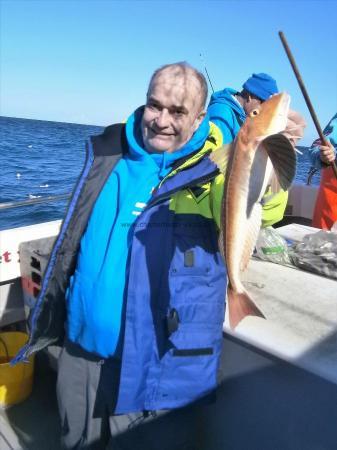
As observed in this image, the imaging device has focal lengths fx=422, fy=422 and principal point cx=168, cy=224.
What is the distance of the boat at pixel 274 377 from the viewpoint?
1.98 meters

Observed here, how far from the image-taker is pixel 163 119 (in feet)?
7.00

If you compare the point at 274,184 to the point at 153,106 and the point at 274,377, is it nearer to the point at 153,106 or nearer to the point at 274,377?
the point at 153,106

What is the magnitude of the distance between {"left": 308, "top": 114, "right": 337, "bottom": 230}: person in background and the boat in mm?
1885

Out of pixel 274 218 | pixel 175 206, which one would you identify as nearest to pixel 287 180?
pixel 274 218

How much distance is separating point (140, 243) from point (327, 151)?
265 centimetres

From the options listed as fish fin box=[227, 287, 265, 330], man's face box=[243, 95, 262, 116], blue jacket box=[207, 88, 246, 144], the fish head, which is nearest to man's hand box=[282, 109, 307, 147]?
the fish head

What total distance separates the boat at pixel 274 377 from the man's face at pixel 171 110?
1008 mm

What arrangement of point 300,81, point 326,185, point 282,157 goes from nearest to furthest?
point 282,157, point 300,81, point 326,185

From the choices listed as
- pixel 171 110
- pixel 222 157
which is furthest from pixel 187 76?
pixel 222 157

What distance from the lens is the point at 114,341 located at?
83.6 inches

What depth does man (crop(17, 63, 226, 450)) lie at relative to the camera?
2031 millimetres

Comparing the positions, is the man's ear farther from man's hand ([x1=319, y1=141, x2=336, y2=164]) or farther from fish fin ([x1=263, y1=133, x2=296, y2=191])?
man's hand ([x1=319, y1=141, x2=336, y2=164])

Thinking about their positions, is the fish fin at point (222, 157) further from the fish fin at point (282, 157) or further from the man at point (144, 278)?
A: the fish fin at point (282, 157)

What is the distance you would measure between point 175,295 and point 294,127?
92 cm
